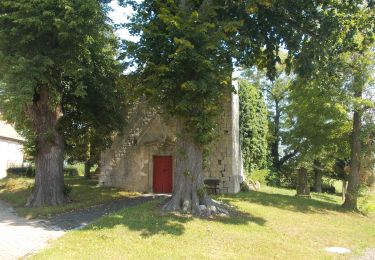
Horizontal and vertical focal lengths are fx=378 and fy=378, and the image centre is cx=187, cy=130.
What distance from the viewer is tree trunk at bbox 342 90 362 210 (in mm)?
19094

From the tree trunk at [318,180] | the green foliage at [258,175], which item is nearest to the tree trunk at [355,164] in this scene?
the green foliage at [258,175]

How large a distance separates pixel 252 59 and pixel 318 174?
756 inches

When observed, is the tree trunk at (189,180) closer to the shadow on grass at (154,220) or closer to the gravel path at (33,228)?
the shadow on grass at (154,220)

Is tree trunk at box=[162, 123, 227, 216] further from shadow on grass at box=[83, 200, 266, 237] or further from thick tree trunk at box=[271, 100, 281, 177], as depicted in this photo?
thick tree trunk at box=[271, 100, 281, 177]

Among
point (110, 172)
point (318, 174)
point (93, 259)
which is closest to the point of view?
point (93, 259)

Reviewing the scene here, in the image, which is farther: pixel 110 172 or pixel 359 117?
pixel 110 172

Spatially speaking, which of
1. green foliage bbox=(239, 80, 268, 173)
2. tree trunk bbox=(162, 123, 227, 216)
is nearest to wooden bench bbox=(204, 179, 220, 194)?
tree trunk bbox=(162, 123, 227, 216)

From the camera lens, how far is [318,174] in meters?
33.1

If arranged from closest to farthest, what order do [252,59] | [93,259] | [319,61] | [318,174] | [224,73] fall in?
[93,259]
[224,73]
[319,61]
[252,59]
[318,174]

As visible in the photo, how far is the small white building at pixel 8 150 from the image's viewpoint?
1361 inches

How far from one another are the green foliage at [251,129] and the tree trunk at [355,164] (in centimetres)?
762

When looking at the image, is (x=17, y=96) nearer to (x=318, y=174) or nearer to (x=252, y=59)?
(x=252, y=59)

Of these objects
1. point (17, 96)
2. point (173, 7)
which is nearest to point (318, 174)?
point (173, 7)

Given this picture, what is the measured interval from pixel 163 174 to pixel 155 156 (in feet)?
3.79
